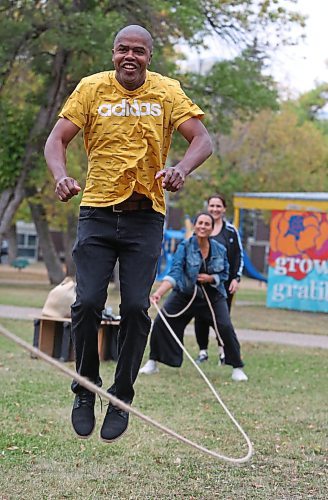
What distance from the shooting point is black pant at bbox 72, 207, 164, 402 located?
5254mm

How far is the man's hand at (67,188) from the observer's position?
4773 millimetres

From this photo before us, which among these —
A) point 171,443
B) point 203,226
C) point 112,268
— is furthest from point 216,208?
point 112,268

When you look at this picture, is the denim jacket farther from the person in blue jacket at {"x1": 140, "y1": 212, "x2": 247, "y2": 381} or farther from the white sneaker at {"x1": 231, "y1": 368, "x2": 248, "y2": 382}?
the white sneaker at {"x1": 231, "y1": 368, "x2": 248, "y2": 382}

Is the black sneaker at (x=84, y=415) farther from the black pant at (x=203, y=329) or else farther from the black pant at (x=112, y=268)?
the black pant at (x=203, y=329)

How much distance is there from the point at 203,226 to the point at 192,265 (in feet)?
1.62

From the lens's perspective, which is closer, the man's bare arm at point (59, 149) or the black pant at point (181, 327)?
the man's bare arm at point (59, 149)

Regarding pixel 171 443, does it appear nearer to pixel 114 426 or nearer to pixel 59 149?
pixel 114 426

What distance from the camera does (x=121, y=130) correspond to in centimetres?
523

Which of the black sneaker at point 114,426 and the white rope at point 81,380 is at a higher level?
the white rope at point 81,380

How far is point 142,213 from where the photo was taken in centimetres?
531

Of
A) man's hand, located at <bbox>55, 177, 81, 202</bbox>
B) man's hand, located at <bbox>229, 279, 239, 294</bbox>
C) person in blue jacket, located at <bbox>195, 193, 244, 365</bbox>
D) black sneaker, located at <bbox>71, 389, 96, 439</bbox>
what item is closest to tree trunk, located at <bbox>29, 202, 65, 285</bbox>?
person in blue jacket, located at <bbox>195, 193, 244, 365</bbox>

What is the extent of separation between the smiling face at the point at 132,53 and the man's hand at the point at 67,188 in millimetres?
792

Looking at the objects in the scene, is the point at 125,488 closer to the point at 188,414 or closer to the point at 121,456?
the point at 121,456

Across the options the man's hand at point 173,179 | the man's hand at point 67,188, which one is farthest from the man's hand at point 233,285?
the man's hand at point 67,188
